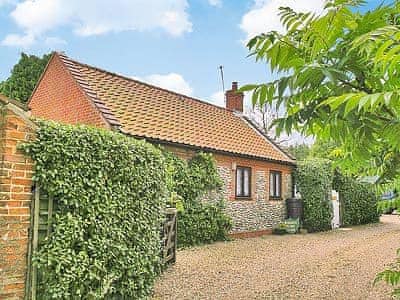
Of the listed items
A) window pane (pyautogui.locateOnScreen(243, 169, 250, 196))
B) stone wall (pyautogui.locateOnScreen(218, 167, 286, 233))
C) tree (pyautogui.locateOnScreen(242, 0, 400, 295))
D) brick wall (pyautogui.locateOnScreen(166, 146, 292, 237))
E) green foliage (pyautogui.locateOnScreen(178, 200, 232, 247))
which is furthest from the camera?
window pane (pyautogui.locateOnScreen(243, 169, 250, 196))

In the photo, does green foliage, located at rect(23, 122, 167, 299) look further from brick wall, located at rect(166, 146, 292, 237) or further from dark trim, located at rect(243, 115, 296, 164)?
dark trim, located at rect(243, 115, 296, 164)

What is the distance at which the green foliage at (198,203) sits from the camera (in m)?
12.9

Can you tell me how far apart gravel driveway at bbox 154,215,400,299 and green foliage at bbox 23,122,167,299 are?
143 cm

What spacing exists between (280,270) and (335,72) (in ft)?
26.0

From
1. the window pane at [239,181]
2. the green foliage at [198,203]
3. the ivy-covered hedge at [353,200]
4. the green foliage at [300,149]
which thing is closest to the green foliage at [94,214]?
the green foliage at [198,203]

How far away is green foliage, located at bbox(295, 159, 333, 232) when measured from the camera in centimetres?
1841

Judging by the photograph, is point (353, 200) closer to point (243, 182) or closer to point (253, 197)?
point (253, 197)

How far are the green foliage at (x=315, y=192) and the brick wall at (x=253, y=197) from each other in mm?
630

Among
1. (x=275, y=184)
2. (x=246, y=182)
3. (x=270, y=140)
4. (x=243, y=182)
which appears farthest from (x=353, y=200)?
(x=243, y=182)

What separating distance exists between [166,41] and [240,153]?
5004mm

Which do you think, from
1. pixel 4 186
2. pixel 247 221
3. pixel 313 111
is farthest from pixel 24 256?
pixel 247 221

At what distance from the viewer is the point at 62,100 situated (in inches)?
583

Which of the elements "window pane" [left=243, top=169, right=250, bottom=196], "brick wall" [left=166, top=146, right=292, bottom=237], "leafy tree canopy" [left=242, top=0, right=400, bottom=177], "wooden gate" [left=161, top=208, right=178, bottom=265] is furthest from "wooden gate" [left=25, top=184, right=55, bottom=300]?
"window pane" [left=243, top=169, right=250, bottom=196]

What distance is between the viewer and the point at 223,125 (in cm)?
1825
